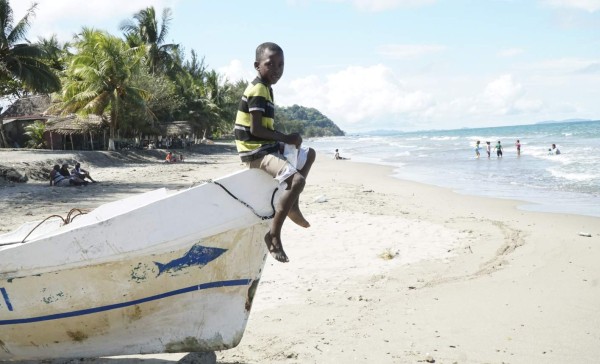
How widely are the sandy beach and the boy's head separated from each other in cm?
213

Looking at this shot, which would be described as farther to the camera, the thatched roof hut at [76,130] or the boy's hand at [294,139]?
the thatched roof hut at [76,130]

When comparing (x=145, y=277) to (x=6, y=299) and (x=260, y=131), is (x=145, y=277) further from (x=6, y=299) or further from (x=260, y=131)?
(x=260, y=131)

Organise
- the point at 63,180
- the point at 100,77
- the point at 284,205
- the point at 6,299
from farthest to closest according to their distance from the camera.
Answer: the point at 100,77, the point at 63,180, the point at 284,205, the point at 6,299

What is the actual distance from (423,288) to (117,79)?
77.6ft

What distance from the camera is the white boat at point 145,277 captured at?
3.34m

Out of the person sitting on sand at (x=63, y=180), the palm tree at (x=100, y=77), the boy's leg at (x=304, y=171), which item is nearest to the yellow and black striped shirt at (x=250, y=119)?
the boy's leg at (x=304, y=171)

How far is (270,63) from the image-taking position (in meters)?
3.48

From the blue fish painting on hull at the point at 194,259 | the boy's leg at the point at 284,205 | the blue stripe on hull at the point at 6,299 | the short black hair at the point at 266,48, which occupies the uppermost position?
the short black hair at the point at 266,48

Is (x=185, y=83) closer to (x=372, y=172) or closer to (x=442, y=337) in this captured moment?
(x=372, y=172)

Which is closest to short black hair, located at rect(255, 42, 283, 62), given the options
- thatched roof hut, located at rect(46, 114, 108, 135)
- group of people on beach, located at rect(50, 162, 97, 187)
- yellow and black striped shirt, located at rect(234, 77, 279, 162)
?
yellow and black striped shirt, located at rect(234, 77, 279, 162)

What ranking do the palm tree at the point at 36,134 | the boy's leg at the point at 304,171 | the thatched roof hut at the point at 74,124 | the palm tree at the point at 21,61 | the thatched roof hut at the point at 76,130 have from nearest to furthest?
1. the boy's leg at the point at 304,171
2. the palm tree at the point at 21,61
3. the thatched roof hut at the point at 74,124
4. the thatched roof hut at the point at 76,130
5. the palm tree at the point at 36,134

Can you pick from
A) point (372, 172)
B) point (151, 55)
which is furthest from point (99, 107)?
point (372, 172)

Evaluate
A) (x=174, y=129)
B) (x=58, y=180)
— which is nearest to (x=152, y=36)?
(x=174, y=129)

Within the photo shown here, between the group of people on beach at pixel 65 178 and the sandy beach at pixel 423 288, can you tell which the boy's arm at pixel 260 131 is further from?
the group of people on beach at pixel 65 178
